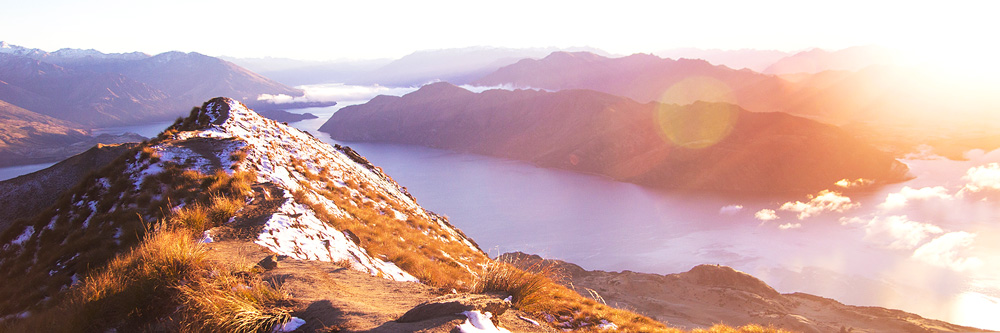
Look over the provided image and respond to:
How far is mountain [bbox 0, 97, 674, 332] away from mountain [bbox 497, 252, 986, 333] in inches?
951

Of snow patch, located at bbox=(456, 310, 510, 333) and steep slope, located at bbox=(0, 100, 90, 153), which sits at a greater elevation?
snow patch, located at bbox=(456, 310, 510, 333)

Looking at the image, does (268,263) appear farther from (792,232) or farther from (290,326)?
(792,232)

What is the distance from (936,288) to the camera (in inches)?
2327

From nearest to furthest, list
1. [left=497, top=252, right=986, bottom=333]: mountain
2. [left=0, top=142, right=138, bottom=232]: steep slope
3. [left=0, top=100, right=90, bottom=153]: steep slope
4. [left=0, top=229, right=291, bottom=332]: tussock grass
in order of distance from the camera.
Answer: [left=0, top=229, right=291, bottom=332]: tussock grass, [left=0, top=142, right=138, bottom=232]: steep slope, [left=497, top=252, right=986, bottom=333]: mountain, [left=0, top=100, right=90, bottom=153]: steep slope

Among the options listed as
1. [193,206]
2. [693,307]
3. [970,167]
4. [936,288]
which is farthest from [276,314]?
[970,167]

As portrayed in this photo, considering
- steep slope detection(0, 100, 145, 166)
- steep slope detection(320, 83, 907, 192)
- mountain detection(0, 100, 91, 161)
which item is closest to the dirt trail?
steep slope detection(320, 83, 907, 192)

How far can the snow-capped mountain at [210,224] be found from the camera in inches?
273

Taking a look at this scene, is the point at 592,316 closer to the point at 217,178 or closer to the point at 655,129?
the point at 217,178

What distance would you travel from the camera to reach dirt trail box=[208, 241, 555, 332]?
4266 millimetres

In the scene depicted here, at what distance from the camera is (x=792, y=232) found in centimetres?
7944

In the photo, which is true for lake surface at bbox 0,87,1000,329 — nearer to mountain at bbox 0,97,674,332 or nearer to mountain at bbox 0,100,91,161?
mountain at bbox 0,97,674,332

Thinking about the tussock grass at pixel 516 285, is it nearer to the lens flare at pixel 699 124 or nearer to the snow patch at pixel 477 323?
the snow patch at pixel 477 323

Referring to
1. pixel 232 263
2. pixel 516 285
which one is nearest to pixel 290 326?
pixel 232 263

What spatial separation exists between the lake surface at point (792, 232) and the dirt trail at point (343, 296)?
53.7 meters
